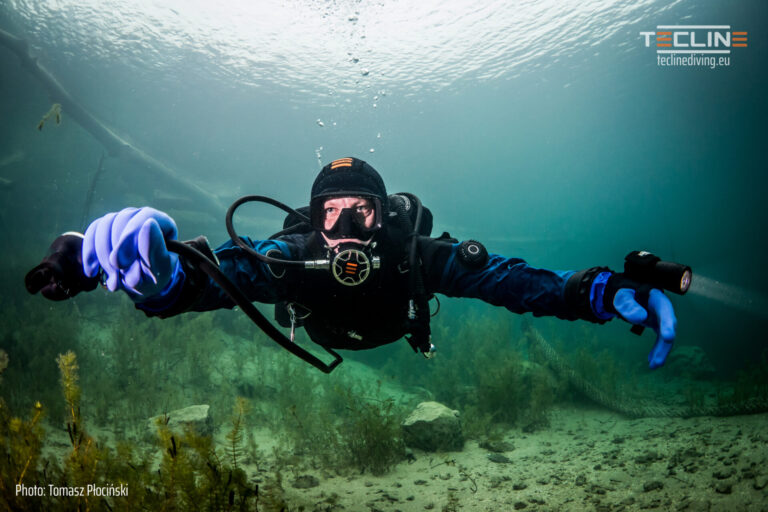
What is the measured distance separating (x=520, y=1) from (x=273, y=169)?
2776 cm

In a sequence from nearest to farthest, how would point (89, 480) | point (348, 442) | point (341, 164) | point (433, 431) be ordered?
point (89, 480), point (341, 164), point (348, 442), point (433, 431)

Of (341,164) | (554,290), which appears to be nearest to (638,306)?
(554,290)

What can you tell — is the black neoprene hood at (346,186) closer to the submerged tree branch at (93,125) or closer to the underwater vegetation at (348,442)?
the underwater vegetation at (348,442)

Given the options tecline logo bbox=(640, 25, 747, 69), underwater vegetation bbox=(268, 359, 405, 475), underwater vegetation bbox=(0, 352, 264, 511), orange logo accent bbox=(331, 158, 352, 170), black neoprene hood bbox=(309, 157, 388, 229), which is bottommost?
underwater vegetation bbox=(268, 359, 405, 475)

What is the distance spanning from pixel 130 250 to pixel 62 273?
236 millimetres

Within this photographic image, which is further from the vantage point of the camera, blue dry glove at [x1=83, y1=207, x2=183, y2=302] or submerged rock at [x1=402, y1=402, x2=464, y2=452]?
submerged rock at [x1=402, y1=402, x2=464, y2=452]

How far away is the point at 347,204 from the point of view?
3031mm

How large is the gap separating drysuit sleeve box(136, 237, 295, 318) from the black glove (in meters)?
0.30

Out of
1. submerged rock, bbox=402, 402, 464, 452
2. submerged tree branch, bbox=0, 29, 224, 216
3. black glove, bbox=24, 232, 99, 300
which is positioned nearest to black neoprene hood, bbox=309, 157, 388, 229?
black glove, bbox=24, 232, 99, 300

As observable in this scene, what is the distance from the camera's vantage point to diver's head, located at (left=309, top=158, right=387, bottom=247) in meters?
2.92

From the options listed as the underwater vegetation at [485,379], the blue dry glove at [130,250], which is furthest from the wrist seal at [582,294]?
the underwater vegetation at [485,379]

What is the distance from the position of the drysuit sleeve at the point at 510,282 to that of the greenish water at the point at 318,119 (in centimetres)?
669

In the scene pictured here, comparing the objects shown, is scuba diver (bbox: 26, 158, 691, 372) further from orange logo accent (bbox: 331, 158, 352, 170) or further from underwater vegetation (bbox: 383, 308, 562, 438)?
underwater vegetation (bbox: 383, 308, 562, 438)

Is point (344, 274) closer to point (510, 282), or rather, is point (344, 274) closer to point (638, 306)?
point (510, 282)
